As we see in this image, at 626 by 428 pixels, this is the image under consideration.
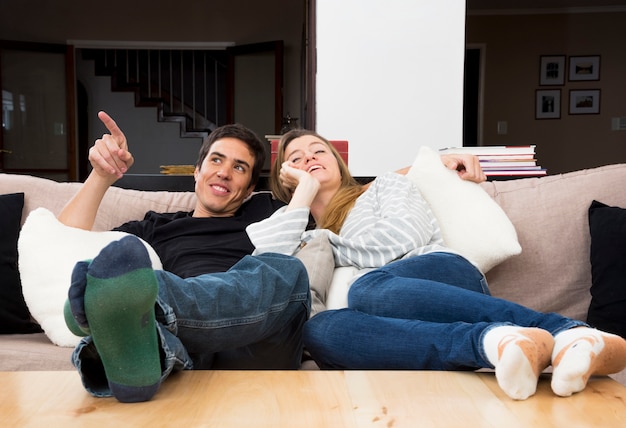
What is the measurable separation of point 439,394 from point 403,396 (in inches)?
2.3

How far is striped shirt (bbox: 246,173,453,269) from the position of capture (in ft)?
5.71

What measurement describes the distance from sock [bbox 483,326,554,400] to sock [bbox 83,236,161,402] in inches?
20.4

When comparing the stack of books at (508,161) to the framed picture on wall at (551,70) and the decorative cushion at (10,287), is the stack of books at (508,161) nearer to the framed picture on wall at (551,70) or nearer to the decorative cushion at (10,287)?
the decorative cushion at (10,287)

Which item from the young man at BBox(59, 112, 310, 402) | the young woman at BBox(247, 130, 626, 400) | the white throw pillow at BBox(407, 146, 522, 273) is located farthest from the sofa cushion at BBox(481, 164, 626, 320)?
the young man at BBox(59, 112, 310, 402)

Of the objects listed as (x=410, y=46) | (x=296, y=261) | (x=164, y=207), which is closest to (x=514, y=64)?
(x=410, y=46)

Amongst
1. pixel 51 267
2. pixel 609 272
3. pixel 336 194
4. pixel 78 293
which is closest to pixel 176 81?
pixel 336 194

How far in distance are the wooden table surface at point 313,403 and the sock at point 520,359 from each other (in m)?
0.02

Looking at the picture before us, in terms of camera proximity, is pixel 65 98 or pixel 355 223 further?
pixel 65 98

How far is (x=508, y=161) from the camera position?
2.45 meters

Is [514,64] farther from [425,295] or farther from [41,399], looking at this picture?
[41,399]

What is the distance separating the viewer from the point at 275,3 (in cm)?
739

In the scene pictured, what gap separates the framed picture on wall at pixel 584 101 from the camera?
7.27m

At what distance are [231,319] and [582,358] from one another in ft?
1.95

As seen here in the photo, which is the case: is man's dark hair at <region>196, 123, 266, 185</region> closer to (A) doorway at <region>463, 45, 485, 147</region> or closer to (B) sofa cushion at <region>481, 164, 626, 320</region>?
A: (B) sofa cushion at <region>481, 164, 626, 320</region>
